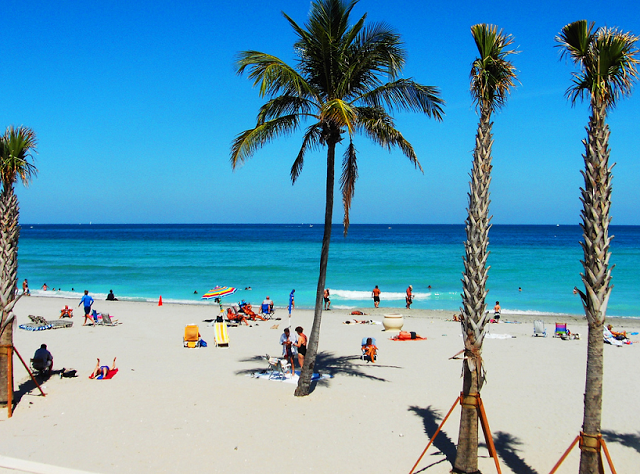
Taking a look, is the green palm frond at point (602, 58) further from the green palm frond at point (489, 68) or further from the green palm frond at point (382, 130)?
the green palm frond at point (382, 130)

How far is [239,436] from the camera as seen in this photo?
8.22 m

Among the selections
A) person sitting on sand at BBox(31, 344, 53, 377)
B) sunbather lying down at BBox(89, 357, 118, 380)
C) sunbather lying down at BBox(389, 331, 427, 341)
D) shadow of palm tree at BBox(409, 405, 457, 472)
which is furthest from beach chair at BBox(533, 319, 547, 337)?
person sitting on sand at BBox(31, 344, 53, 377)

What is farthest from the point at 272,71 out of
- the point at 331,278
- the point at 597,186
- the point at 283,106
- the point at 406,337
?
the point at 331,278

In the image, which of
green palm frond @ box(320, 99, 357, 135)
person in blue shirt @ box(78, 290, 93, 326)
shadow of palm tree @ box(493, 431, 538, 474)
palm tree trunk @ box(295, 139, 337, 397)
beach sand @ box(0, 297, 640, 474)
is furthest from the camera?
person in blue shirt @ box(78, 290, 93, 326)

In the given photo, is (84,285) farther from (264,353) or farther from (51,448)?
(51,448)

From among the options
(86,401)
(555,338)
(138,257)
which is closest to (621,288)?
(555,338)

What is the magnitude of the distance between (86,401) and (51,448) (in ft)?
7.09

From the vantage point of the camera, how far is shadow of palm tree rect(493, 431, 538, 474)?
7.29 m

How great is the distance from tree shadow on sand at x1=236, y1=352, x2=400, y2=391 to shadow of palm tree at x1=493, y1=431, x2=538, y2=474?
3.53 m

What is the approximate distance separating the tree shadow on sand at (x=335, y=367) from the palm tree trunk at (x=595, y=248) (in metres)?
6.20

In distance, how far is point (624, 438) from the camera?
8367mm

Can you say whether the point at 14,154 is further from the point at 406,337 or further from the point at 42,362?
the point at 406,337

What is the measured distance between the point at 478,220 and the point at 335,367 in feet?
24.1

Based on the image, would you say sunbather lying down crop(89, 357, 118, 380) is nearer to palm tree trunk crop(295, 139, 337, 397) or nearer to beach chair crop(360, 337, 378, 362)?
palm tree trunk crop(295, 139, 337, 397)
